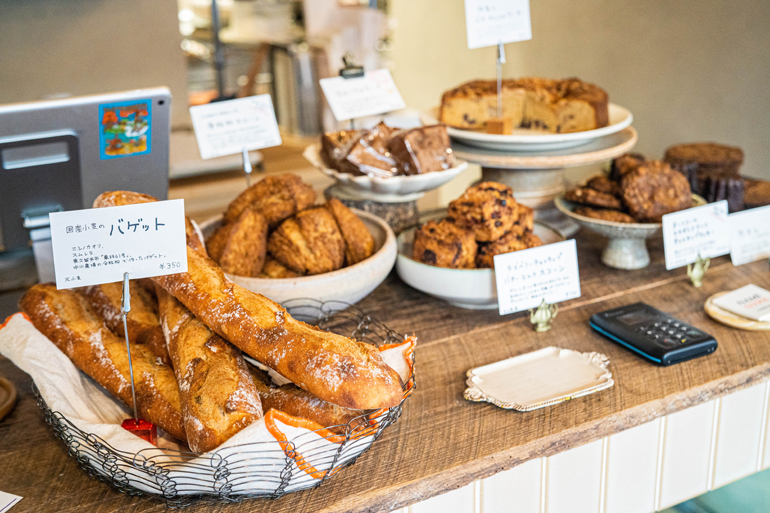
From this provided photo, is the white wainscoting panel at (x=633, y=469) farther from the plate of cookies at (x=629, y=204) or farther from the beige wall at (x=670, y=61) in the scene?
the beige wall at (x=670, y=61)

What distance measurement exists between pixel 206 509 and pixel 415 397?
1.33 ft

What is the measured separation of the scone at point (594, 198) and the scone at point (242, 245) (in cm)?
81

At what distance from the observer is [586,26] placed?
11.0 feet

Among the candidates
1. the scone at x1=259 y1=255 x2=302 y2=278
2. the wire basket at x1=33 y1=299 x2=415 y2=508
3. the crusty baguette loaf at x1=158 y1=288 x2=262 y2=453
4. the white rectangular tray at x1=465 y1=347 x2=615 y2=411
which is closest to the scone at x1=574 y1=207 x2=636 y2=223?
the white rectangular tray at x1=465 y1=347 x2=615 y2=411

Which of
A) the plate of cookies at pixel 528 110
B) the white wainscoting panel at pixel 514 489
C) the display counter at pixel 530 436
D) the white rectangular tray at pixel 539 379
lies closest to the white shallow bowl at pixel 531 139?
the plate of cookies at pixel 528 110

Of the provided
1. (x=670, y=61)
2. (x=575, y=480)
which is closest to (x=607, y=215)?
(x=575, y=480)

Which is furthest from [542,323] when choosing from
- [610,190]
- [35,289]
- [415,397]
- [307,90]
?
[307,90]

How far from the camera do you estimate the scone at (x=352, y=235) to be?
1.27 m

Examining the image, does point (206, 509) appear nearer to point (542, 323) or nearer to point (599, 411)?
point (599, 411)

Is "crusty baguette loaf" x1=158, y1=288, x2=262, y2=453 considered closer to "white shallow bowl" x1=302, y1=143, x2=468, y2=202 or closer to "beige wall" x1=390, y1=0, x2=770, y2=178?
"white shallow bowl" x1=302, y1=143, x2=468, y2=202

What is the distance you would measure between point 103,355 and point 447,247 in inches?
27.3

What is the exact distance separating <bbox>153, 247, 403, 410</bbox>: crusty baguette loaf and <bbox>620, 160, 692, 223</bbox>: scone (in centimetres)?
88

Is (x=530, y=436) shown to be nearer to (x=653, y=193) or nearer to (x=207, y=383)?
(x=207, y=383)

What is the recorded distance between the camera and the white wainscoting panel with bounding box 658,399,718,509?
1155mm
